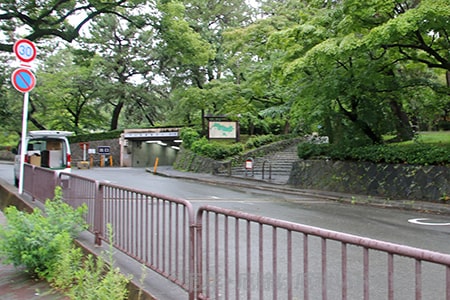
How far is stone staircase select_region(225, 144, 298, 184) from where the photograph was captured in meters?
24.4

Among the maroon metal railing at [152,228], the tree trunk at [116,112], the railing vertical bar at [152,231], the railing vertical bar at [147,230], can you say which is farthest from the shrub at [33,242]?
the tree trunk at [116,112]

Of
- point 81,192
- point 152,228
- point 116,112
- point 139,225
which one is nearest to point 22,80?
point 81,192

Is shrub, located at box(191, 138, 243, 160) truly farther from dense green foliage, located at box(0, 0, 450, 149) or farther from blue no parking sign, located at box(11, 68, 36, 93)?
blue no parking sign, located at box(11, 68, 36, 93)

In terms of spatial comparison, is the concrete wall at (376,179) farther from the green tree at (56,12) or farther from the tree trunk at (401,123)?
the green tree at (56,12)

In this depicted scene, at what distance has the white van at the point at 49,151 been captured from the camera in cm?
1383

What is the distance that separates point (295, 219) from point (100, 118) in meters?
44.4

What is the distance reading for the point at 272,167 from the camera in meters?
27.1

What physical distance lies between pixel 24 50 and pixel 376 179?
503 inches

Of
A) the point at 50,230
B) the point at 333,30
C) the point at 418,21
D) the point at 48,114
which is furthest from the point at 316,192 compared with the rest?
the point at 48,114

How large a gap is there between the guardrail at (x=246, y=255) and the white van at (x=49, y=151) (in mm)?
8195

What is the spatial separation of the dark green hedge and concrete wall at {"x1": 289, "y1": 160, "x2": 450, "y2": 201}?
8.6 inches

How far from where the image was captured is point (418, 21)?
10.4m

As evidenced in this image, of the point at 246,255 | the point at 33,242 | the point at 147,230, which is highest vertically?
the point at 147,230

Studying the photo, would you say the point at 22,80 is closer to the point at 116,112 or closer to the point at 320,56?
the point at 320,56
